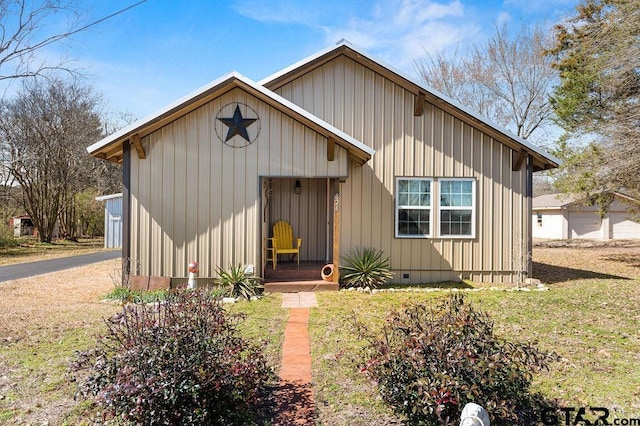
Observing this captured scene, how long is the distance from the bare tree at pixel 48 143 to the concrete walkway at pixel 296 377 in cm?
2272

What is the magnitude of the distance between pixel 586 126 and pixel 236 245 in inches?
554

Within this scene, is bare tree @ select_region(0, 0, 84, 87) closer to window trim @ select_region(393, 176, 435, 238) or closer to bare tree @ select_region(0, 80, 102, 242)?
window trim @ select_region(393, 176, 435, 238)

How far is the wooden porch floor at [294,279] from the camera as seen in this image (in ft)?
30.0

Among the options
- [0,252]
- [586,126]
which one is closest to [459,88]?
[586,126]

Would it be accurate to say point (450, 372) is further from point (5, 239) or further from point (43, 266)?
point (5, 239)

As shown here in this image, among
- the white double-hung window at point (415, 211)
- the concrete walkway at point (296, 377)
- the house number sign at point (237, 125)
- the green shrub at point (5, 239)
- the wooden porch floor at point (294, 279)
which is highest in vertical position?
the house number sign at point (237, 125)

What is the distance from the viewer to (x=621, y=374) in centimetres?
446

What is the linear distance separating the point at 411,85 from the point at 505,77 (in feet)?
56.4

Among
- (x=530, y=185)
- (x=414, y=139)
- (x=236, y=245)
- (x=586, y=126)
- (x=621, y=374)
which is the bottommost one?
(x=621, y=374)

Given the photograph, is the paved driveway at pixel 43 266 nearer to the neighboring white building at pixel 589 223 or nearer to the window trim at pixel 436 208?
the window trim at pixel 436 208

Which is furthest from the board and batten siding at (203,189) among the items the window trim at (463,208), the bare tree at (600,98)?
the bare tree at (600,98)

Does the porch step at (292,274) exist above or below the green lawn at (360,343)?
above

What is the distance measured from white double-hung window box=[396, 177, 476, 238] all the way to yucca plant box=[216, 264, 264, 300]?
3.74 m

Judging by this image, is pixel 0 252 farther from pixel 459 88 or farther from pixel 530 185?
pixel 459 88
